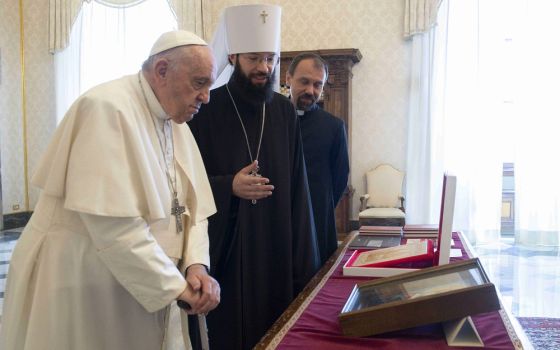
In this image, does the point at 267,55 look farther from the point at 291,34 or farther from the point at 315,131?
the point at 291,34

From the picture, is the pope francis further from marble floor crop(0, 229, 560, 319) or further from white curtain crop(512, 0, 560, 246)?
white curtain crop(512, 0, 560, 246)

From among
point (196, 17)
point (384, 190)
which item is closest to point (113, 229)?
point (384, 190)

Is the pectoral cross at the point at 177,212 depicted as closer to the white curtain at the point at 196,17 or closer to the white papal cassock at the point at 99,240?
the white papal cassock at the point at 99,240

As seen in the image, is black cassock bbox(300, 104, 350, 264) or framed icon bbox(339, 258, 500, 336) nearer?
framed icon bbox(339, 258, 500, 336)

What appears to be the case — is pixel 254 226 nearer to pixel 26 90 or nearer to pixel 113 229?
pixel 113 229

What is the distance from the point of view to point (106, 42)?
962 cm

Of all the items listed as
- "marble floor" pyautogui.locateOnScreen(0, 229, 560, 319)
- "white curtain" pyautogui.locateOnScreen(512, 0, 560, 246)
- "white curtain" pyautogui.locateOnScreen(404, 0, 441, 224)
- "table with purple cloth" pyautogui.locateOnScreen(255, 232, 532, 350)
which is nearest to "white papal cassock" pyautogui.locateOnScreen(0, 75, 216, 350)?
"table with purple cloth" pyautogui.locateOnScreen(255, 232, 532, 350)

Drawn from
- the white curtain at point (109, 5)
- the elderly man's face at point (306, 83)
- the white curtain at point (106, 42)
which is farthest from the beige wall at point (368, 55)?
the elderly man's face at point (306, 83)

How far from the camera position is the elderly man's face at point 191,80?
1873mm

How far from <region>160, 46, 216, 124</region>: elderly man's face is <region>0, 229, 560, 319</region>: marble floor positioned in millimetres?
2935

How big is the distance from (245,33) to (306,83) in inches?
30.9

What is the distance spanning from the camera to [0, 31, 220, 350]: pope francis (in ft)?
5.64

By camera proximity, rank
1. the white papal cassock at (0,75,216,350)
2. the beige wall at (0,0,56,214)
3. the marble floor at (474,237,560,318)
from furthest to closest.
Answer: the beige wall at (0,0,56,214) → the marble floor at (474,237,560,318) → the white papal cassock at (0,75,216,350)

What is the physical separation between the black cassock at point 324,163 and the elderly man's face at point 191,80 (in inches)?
75.0
